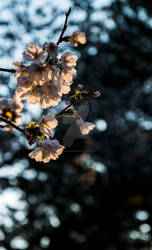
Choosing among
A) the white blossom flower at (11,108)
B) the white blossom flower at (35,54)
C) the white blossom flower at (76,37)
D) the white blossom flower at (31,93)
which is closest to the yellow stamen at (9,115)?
the white blossom flower at (11,108)

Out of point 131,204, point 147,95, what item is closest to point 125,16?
point 147,95

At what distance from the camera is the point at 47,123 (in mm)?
1354

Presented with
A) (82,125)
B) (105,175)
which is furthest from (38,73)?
(105,175)

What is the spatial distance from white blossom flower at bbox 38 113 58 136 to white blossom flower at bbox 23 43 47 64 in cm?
25

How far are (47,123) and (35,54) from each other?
0.32 meters

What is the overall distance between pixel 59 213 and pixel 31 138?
6.67m

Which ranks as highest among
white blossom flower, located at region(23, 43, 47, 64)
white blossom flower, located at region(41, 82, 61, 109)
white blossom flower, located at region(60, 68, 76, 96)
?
white blossom flower, located at region(23, 43, 47, 64)

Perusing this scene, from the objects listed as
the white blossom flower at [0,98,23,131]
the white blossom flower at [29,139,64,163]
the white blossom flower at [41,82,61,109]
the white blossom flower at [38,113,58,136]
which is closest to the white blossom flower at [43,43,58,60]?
the white blossom flower at [41,82,61,109]

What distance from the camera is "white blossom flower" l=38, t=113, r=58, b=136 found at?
131cm

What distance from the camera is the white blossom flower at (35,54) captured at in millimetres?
1272

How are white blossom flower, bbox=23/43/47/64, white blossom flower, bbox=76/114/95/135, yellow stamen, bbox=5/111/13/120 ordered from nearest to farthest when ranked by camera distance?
white blossom flower, bbox=23/43/47/64 → white blossom flower, bbox=76/114/95/135 → yellow stamen, bbox=5/111/13/120

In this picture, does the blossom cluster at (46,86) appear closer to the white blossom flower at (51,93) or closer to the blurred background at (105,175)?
the white blossom flower at (51,93)

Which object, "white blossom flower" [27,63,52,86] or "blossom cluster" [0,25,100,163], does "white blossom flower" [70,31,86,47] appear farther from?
"white blossom flower" [27,63,52,86]

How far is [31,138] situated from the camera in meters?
1.20
